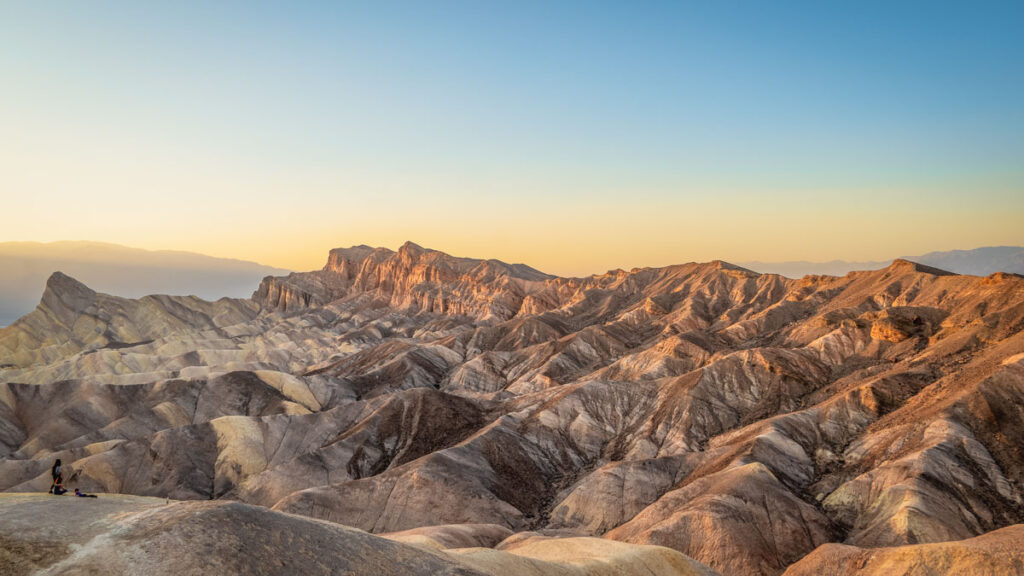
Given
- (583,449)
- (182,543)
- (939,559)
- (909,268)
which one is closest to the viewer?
(182,543)

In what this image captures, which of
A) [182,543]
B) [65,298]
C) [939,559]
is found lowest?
[65,298]

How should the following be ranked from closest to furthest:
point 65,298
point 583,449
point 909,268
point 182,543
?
point 182,543
point 583,449
point 909,268
point 65,298

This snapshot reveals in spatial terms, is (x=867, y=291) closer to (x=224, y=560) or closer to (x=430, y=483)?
(x=430, y=483)

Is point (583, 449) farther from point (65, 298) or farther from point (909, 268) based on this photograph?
point (65, 298)

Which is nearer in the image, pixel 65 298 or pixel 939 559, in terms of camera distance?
pixel 939 559

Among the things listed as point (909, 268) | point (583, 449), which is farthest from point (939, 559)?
point (909, 268)

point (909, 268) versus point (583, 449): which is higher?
point (909, 268)

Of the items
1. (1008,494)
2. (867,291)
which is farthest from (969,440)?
(867,291)

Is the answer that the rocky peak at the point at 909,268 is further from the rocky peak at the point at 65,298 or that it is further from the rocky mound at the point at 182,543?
the rocky peak at the point at 65,298

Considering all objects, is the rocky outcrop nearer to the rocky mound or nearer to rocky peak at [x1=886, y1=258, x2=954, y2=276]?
the rocky mound

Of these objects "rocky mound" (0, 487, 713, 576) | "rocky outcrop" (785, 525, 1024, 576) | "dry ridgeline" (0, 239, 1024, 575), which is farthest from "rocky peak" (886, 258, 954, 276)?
"rocky mound" (0, 487, 713, 576)
